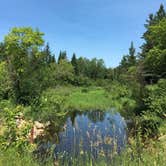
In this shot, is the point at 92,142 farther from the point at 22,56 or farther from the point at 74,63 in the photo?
the point at 74,63

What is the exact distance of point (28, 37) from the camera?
23125 mm

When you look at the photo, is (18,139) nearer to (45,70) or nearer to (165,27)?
(45,70)

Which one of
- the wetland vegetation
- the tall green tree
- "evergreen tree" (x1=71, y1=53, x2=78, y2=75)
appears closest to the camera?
the wetland vegetation

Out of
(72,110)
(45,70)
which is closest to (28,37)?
(45,70)

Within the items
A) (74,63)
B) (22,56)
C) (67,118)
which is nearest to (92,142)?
(67,118)

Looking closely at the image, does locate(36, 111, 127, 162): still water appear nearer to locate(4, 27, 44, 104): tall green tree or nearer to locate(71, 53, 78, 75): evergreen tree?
locate(4, 27, 44, 104): tall green tree

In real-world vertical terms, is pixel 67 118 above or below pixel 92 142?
below

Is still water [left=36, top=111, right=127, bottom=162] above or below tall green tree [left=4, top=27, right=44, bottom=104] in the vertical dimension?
below

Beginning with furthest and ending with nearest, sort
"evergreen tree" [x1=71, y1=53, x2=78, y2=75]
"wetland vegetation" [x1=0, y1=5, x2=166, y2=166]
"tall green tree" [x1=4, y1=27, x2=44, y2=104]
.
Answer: "evergreen tree" [x1=71, y1=53, x2=78, y2=75] → "tall green tree" [x1=4, y1=27, x2=44, y2=104] → "wetland vegetation" [x1=0, y1=5, x2=166, y2=166]

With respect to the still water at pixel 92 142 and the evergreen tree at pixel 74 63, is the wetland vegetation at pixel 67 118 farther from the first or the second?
the evergreen tree at pixel 74 63

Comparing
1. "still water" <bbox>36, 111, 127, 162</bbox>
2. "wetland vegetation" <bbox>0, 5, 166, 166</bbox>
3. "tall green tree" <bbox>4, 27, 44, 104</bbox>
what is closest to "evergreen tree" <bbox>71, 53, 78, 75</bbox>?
"wetland vegetation" <bbox>0, 5, 166, 166</bbox>

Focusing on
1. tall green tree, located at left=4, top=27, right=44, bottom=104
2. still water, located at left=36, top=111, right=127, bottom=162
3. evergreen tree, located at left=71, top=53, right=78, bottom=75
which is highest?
evergreen tree, located at left=71, top=53, right=78, bottom=75

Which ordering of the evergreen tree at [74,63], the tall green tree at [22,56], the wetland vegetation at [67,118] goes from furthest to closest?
the evergreen tree at [74,63], the tall green tree at [22,56], the wetland vegetation at [67,118]

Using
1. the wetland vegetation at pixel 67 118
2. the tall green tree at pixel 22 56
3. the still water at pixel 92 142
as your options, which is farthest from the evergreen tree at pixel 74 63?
the still water at pixel 92 142
